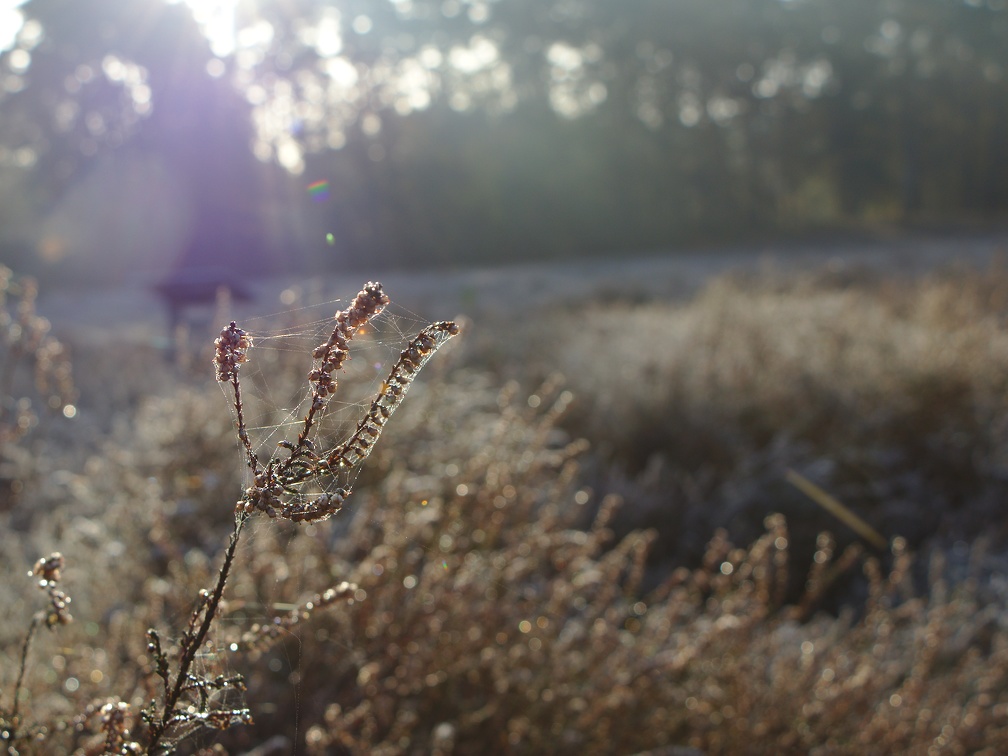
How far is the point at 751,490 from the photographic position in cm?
439

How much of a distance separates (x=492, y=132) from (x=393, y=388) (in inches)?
1197

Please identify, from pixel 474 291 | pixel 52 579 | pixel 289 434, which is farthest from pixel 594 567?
pixel 474 291

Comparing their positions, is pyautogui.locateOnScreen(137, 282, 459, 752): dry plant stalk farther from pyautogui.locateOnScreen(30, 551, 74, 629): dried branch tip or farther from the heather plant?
pyautogui.locateOnScreen(30, 551, 74, 629): dried branch tip

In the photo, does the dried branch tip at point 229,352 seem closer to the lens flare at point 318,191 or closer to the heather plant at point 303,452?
the heather plant at point 303,452

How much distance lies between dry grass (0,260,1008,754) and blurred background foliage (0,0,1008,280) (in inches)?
817

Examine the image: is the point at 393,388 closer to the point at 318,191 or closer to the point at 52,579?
the point at 52,579

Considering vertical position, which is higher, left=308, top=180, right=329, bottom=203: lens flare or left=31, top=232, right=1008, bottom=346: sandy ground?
left=308, top=180, right=329, bottom=203: lens flare

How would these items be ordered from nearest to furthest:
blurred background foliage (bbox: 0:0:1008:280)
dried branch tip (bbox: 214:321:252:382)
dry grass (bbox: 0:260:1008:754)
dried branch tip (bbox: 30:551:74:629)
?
dried branch tip (bbox: 214:321:252:382) < dried branch tip (bbox: 30:551:74:629) < dry grass (bbox: 0:260:1008:754) < blurred background foliage (bbox: 0:0:1008:280)

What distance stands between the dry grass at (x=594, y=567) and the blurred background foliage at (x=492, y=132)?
20760 millimetres

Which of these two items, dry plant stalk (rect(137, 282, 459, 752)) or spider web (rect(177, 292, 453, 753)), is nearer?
dry plant stalk (rect(137, 282, 459, 752))

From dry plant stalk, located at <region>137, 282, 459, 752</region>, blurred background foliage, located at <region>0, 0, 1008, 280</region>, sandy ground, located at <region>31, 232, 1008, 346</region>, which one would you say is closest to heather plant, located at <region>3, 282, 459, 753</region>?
dry plant stalk, located at <region>137, 282, 459, 752</region>

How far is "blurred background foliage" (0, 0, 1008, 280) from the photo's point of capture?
24656 mm

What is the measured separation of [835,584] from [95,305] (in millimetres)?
14716

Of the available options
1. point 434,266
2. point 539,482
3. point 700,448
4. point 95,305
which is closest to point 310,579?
point 539,482
